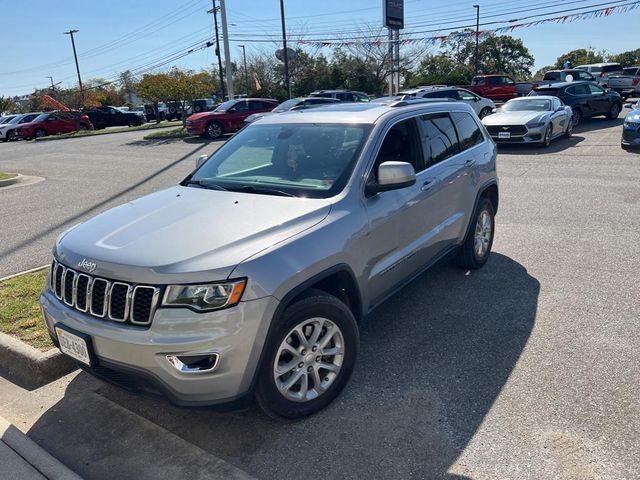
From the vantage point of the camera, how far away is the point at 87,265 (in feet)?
9.45

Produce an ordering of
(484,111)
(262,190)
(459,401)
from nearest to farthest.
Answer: (459,401)
(262,190)
(484,111)

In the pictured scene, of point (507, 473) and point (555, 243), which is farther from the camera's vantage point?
point (555, 243)

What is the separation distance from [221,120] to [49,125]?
1560 cm

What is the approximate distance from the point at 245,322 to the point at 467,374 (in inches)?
67.5

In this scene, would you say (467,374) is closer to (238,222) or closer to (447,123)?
(238,222)

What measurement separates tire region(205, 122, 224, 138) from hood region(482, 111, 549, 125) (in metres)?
12.0

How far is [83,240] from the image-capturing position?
3.13 metres

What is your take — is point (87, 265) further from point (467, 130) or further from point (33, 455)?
point (467, 130)

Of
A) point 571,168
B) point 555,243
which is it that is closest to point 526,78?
point 571,168

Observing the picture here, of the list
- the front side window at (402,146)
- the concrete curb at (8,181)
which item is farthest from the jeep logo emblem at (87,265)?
the concrete curb at (8,181)

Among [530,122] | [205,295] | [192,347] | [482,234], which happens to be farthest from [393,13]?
[192,347]

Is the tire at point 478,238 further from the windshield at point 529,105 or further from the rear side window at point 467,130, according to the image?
the windshield at point 529,105

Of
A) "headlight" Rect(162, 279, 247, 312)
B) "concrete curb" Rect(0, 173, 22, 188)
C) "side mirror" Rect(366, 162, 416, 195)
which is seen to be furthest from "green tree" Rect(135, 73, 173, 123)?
"headlight" Rect(162, 279, 247, 312)

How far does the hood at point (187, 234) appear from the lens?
268cm
